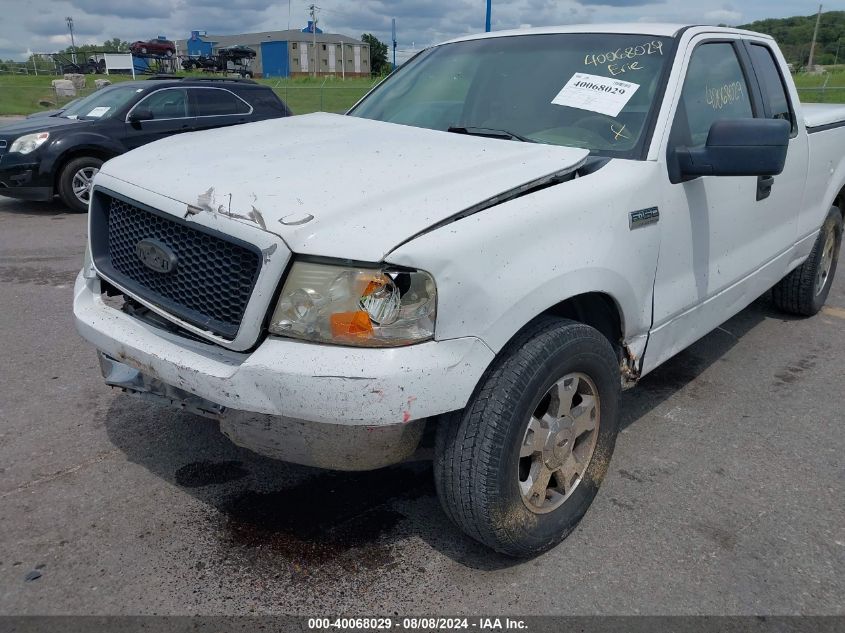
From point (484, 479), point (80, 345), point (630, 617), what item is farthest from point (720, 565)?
point (80, 345)

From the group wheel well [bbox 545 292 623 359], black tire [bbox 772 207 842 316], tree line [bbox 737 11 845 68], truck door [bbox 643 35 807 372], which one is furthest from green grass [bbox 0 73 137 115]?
tree line [bbox 737 11 845 68]

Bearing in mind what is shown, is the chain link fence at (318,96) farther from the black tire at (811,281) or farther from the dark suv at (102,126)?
the black tire at (811,281)

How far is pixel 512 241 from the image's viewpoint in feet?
7.50

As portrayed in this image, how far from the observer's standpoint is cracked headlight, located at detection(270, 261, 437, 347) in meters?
2.12

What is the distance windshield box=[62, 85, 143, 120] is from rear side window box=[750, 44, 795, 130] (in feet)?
26.6

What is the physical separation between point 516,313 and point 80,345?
11.2ft

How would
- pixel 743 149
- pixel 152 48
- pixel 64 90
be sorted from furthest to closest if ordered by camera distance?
pixel 152 48
pixel 64 90
pixel 743 149

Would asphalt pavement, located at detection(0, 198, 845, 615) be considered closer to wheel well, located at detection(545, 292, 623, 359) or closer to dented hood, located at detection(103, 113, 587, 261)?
wheel well, located at detection(545, 292, 623, 359)

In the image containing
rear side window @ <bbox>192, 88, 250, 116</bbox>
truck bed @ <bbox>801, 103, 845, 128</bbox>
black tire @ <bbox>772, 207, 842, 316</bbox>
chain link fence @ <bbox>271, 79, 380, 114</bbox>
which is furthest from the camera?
chain link fence @ <bbox>271, 79, 380, 114</bbox>

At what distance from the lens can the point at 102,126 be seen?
9.47 meters

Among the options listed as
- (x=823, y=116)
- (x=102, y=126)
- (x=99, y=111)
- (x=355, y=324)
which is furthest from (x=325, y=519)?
(x=99, y=111)

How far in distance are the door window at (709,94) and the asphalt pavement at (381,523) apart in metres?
1.45

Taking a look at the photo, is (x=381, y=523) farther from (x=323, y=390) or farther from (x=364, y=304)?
(x=364, y=304)

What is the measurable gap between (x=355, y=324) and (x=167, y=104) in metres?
9.06
